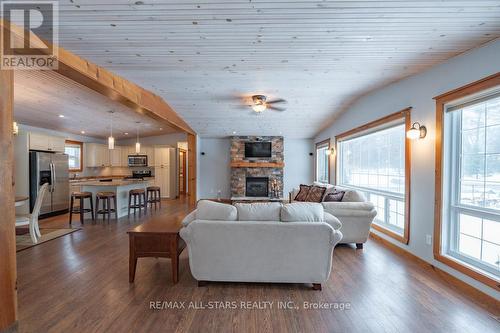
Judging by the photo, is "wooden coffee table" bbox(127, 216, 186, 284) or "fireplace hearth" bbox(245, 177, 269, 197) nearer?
"wooden coffee table" bbox(127, 216, 186, 284)

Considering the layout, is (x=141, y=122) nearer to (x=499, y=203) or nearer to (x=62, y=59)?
(x=62, y=59)

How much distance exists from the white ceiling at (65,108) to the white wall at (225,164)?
1.97m

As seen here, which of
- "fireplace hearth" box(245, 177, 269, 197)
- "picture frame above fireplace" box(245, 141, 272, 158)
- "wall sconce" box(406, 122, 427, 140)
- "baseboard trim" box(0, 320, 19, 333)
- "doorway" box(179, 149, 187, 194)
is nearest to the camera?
"baseboard trim" box(0, 320, 19, 333)

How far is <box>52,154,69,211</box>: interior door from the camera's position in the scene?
6.10m

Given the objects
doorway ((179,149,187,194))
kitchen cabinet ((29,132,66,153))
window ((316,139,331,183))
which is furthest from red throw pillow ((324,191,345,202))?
doorway ((179,149,187,194))

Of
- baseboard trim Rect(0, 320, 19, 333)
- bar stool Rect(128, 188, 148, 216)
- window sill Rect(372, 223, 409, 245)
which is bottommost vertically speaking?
baseboard trim Rect(0, 320, 19, 333)

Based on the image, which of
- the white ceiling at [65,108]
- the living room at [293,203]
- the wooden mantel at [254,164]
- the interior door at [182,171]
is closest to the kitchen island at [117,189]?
the living room at [293,203]

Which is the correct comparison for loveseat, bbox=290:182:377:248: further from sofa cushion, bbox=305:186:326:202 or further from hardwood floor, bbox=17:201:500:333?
sofa cushion, bbox=305:186:326:202

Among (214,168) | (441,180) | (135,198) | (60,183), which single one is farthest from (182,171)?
(441,180)

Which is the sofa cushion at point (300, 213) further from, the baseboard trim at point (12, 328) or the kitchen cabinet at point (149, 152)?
the kitchen cabinet at point (149, 152)

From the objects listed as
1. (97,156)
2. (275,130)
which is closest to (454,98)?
(275,130)

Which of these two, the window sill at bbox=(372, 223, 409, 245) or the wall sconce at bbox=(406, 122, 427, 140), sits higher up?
the wall sconce at bbox=(406, 122, 427, 140)

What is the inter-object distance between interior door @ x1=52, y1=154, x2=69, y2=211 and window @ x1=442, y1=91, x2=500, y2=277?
309 inches

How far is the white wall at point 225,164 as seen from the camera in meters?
8.86
